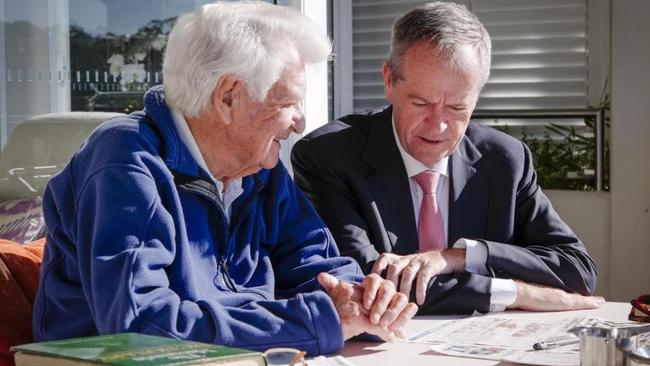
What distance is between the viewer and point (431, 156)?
101 inches

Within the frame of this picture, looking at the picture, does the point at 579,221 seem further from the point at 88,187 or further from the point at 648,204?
the point at 88,187

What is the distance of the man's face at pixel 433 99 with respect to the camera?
2.47m

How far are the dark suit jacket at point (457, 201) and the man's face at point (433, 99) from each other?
0.08m

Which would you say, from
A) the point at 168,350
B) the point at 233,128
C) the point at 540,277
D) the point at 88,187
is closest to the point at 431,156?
the point at 540,277

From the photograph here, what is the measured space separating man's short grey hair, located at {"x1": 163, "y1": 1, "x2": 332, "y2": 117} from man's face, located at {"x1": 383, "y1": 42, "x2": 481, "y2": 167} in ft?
1.94

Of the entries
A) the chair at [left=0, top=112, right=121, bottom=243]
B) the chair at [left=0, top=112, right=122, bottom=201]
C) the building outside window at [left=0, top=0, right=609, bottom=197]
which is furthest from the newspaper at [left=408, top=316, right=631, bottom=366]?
the building outside window at [left=0, top=0, right=609, bottom=197]

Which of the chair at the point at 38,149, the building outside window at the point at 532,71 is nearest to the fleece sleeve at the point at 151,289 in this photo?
the chair at the point at 38,149

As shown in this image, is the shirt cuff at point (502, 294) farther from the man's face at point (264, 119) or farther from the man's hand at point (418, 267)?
the man's face at point (264, 119)

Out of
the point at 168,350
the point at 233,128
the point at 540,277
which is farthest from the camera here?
the point at 540,277

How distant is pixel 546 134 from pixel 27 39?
269cm

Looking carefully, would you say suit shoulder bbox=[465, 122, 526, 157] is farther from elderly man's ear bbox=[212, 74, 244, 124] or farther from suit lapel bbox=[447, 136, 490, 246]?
elderly man's ear bbox=[212, 74, 244, 124]

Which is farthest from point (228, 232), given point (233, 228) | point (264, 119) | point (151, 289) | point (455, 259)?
point (455, 259)

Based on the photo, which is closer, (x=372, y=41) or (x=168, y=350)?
(x=168, y=350)

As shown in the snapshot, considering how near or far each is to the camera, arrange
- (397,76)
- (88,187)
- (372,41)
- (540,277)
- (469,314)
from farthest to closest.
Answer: (372,41) < (397,76) < (540,277) < (469,314) < (88,187)
